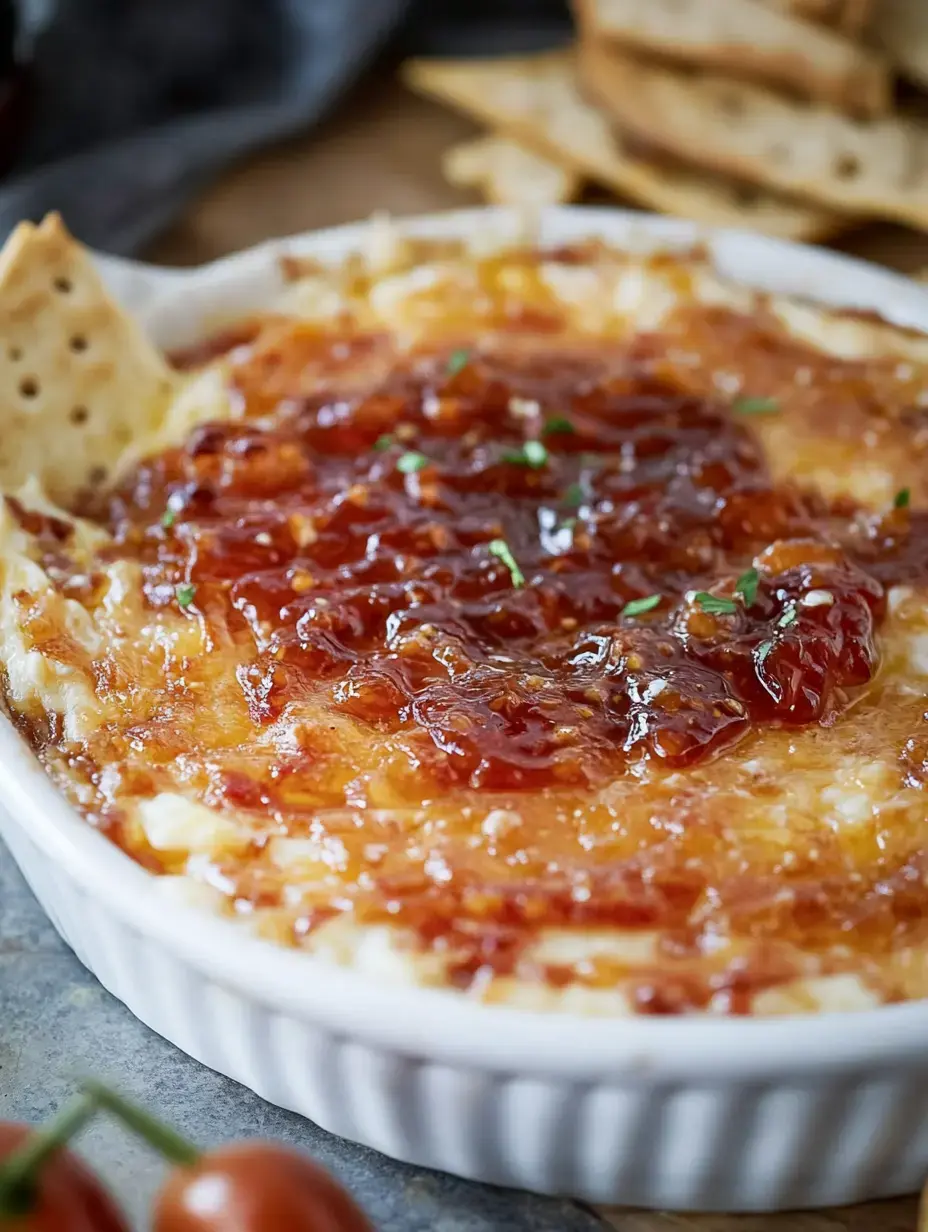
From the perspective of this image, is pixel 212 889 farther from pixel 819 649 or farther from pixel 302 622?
pixel 819 649

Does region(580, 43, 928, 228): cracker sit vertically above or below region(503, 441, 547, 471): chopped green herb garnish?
above

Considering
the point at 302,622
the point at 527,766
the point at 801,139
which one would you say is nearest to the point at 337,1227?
the point at 527,766

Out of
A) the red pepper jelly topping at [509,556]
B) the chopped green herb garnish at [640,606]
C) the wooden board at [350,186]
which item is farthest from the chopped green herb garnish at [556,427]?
the wooden board at [350,186]

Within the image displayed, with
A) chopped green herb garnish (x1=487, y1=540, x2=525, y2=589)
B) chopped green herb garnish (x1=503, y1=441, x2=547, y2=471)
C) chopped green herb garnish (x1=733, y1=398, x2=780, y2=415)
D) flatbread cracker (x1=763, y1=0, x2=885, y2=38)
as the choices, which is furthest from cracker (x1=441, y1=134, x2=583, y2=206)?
chopped green herb garnish (x1=487, y1=540, x2=525, y2=589)

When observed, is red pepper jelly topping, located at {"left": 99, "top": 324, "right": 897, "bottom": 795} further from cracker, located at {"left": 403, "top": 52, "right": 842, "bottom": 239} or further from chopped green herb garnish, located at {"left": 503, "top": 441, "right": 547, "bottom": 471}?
cracker, located at {"left": 403, "top": 52, "right": 842, "bottom": 239}

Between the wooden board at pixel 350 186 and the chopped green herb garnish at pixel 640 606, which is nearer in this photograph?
the chopped green herb garnish at pixel 640 606

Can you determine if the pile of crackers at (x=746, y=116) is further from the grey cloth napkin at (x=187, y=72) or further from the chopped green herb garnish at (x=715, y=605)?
the chopped green herb garnish at (x=715, y=605)
